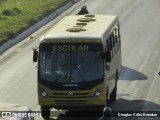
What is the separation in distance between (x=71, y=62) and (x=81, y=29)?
1.78m

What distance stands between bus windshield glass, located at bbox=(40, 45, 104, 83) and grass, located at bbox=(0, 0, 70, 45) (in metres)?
16.6

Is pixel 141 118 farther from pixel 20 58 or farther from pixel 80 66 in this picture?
pixel 20 58

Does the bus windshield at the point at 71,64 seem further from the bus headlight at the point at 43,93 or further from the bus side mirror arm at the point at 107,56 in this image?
the bus headlight at the point at 43,93

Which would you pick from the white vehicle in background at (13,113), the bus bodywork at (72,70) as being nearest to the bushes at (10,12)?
the bus bodywork at (72,70)

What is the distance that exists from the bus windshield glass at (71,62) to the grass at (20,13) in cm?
1660

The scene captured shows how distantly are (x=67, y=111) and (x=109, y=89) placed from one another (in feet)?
5.81

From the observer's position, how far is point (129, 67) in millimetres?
31141

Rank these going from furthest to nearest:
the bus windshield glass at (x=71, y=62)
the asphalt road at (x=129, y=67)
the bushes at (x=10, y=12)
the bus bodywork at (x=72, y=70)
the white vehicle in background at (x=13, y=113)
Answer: the bushes at (x=10, y=12)
the asphalt road at (x=129, y=67)
the bus windshield glass at (x=71, y=62)
the bus bodywork at (x=72, y=70)
the white vehicle in background at (x=13, y=113)

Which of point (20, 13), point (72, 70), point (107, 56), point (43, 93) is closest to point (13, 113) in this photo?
point (43, 93)

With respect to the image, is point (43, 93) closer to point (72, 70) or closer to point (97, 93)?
point (72, 70)

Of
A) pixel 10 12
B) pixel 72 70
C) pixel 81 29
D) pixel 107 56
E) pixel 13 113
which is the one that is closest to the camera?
pixel 13 113

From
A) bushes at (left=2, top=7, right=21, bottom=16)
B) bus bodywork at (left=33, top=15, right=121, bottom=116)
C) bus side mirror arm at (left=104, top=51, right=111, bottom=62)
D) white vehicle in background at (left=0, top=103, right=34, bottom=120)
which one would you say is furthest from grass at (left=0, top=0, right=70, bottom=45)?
white vehicle in background at (left=0, top=103, right=34, bottom=120)

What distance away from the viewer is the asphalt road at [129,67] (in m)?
24.8

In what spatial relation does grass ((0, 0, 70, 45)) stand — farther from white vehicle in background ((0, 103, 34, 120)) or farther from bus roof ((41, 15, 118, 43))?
white vehicle in background ((0, 103, 34, 120))
